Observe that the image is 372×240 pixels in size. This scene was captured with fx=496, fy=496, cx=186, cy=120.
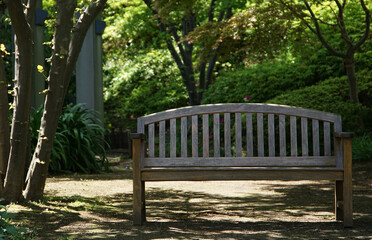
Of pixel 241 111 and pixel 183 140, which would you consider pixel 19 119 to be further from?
pixel 241 111

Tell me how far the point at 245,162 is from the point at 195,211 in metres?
0.92

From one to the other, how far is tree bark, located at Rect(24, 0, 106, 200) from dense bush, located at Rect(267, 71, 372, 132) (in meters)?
5.94

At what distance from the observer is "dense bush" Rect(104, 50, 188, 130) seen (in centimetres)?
1564

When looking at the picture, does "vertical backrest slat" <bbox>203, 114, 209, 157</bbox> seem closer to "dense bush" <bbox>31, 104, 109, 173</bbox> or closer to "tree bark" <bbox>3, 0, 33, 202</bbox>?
"tree bark" <bbox>3, 0, 33, 202</bbox>

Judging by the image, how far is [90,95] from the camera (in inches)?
404

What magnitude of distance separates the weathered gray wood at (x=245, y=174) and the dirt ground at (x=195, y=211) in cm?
39

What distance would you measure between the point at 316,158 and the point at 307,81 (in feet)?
27.0

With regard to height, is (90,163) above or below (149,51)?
below

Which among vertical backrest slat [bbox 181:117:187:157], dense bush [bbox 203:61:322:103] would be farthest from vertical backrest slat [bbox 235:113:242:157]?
dense bush [bbox 203:61:322:103]

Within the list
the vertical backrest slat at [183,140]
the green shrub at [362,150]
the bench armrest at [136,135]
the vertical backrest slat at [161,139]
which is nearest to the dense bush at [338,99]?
the green shrub at [362,150]

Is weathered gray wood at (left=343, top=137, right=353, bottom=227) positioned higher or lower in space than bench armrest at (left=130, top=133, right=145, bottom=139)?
lower

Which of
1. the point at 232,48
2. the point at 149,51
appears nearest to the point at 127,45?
the point at 149,51

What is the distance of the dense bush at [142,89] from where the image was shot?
1564 centimetres

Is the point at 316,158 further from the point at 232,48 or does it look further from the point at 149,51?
the point at 149,51
